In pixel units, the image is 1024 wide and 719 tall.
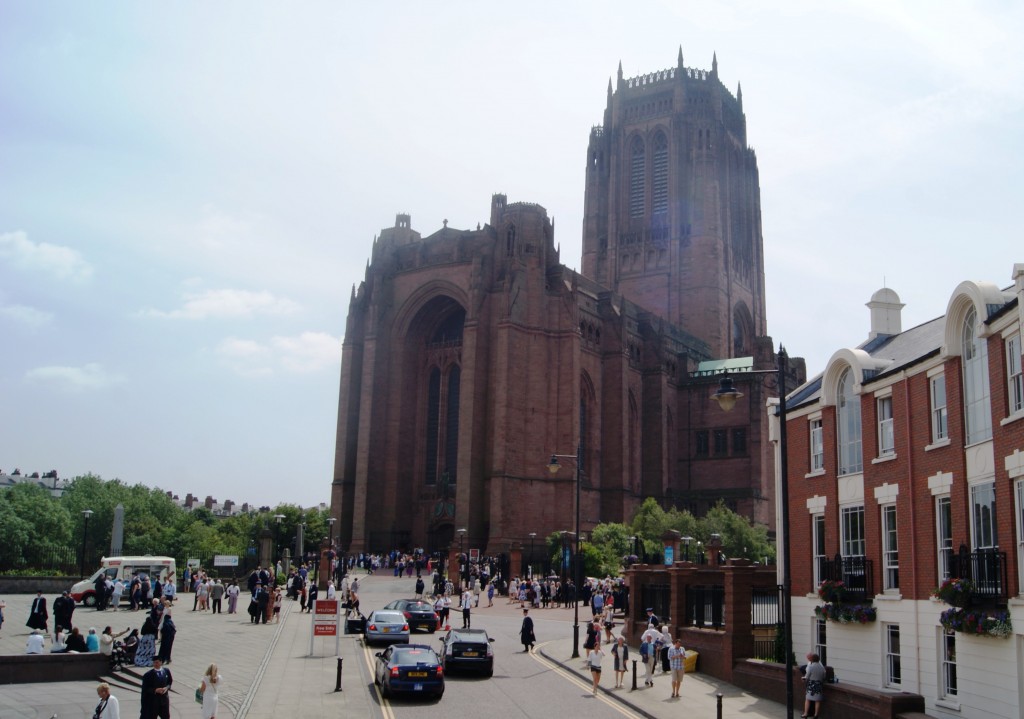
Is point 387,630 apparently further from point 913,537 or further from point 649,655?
point 913,537

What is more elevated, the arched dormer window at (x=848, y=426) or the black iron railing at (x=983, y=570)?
the arched dormer window at (x=848, y=426)

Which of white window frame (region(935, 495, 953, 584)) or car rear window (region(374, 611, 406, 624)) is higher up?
white window frame (region(935, 495, 953, 584))

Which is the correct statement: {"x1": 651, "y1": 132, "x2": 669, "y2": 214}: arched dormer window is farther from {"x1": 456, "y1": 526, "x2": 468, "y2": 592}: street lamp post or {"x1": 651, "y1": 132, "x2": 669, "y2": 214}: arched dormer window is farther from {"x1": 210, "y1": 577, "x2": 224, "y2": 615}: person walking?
{"x1": 210, "y1": 577, "x2": 224, "y2": 615}: person walking

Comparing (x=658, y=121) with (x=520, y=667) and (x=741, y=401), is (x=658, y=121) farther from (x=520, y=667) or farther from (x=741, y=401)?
(x=520, y=667)

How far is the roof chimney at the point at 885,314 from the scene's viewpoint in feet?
92.9

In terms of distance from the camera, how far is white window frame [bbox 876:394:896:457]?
884 inches

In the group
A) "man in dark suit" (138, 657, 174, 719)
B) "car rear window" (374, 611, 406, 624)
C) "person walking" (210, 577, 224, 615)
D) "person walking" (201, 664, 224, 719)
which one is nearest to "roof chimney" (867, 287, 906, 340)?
"car rear window" (374, 611, 406, 624)

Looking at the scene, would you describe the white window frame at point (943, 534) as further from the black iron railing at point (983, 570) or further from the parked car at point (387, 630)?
the parked car at point (387, 630)

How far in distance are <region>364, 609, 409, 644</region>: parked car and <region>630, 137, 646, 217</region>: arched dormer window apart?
2727 inches

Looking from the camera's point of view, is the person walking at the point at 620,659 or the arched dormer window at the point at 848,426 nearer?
the arched dormer window at the point at 848,426

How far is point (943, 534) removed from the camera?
66.2 feet

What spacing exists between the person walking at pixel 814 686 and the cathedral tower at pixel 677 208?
231ft

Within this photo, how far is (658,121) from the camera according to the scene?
312ft

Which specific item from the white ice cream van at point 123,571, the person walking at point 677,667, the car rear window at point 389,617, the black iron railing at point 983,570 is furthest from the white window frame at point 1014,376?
the white ice cream van at point 123,571
